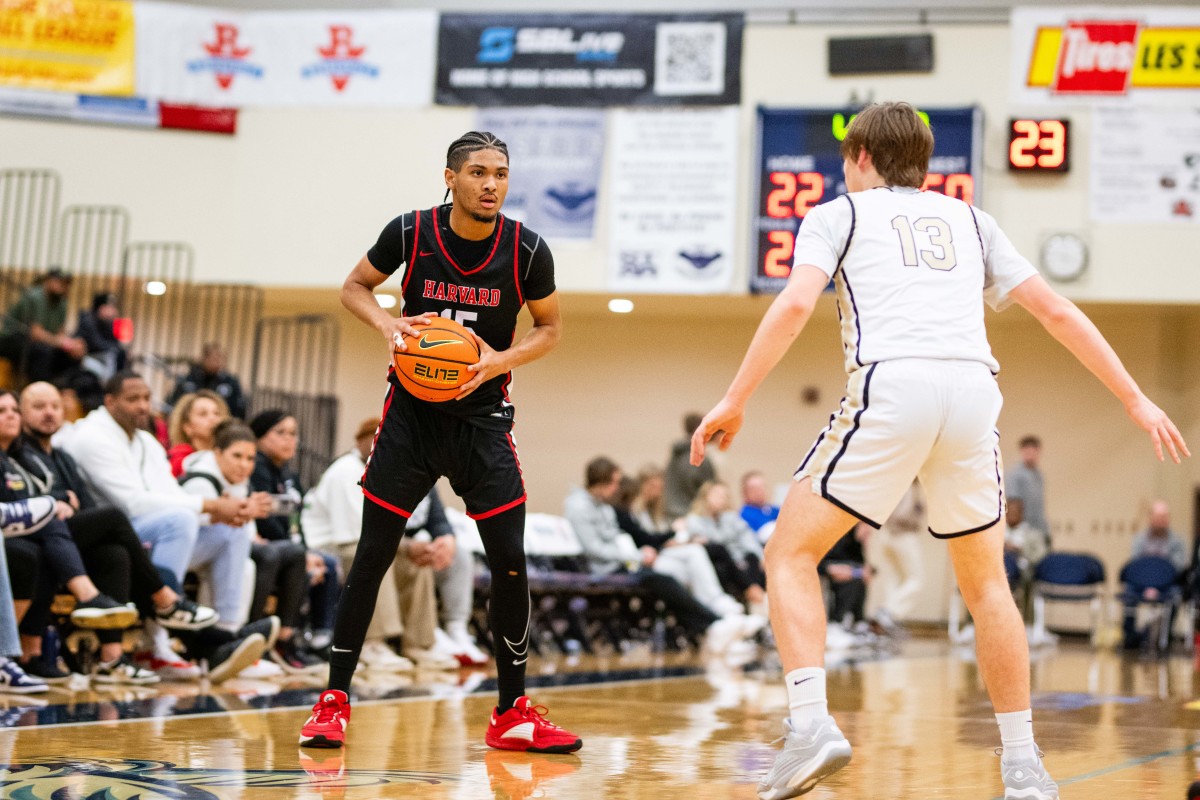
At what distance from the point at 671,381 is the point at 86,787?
12.5 meters

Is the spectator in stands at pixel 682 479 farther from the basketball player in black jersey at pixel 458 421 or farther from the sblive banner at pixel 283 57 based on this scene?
the basketball player in black jersey at pixel 458 421

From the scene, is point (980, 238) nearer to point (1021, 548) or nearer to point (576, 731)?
point (576, 731)

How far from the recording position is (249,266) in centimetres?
1326

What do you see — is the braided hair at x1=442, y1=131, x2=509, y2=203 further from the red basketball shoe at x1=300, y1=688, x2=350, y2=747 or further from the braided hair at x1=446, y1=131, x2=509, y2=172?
the red basketball shoe at x1=300, y1=688, x2=350, y2=747

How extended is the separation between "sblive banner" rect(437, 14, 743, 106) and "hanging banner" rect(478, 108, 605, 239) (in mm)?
172

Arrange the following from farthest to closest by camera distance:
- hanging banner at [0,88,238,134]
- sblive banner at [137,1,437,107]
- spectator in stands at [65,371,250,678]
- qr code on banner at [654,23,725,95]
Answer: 1. hanging banner at [0,88,238,134]
2. sblive banner at [137,1,437,107]
3. qr code on banner at [654,23,725,95]
4. spectator in stands at [65,371,250,678]

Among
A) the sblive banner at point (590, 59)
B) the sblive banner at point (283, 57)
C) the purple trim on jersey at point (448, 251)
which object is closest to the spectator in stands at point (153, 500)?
the purple trim on jersey at point (448, 251)

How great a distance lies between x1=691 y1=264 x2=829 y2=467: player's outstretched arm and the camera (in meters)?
3.10

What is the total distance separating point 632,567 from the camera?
10117 mm

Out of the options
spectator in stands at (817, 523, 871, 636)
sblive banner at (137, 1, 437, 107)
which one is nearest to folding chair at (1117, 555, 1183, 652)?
spectator in stands at (817, 523, 871, 636)

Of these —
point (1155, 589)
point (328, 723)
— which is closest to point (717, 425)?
point (328, 723)

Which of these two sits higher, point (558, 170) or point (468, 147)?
point (558, 170)

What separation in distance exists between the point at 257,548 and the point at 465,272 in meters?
2.97

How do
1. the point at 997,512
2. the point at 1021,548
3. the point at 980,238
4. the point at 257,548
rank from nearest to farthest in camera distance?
the point at 997,512
the point at 980,238
the point at 257,548
the point at 1021,548
